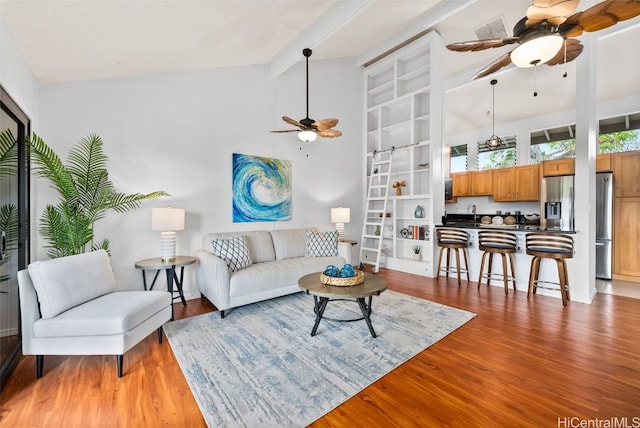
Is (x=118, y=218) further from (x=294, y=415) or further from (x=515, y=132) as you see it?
(x=515, y=132)

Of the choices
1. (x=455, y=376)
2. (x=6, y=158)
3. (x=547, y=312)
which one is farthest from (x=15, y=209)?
(x=547, y=312)

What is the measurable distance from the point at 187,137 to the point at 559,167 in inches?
267

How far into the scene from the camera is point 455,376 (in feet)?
6.48

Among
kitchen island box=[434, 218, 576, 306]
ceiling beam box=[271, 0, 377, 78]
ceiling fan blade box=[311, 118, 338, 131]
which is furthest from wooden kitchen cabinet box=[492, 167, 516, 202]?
ceiling beam box=[271, 0, 377, 78]

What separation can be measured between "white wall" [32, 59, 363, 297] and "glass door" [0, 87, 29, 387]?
0.47m

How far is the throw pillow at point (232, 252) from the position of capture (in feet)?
10.9

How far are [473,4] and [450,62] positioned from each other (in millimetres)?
1427

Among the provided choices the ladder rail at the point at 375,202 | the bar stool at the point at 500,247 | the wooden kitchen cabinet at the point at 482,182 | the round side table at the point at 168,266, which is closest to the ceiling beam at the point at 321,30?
the ladder rail at the point at 375,202

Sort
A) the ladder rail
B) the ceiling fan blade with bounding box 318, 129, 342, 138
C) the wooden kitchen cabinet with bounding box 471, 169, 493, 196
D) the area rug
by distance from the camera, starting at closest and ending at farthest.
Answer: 1. the area rug
2. the ceiling fan blade with bounding box 318, 129, 342, 138
3. the ladder rail
4. the wooden kitchen cabinet with bounding box 471, 169, 493, 196

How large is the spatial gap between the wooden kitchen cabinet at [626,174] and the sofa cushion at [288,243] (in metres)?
5.40

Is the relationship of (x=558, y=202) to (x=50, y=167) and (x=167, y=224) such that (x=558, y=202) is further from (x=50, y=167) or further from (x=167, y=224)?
(x=50, y=167)

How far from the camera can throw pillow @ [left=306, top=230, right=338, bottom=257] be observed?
4.27 m

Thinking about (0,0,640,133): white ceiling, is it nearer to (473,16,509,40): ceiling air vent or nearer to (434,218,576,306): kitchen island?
(473,16,509,40): ceiling air vent

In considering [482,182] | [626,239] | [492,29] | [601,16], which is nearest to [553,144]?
[482,182]
